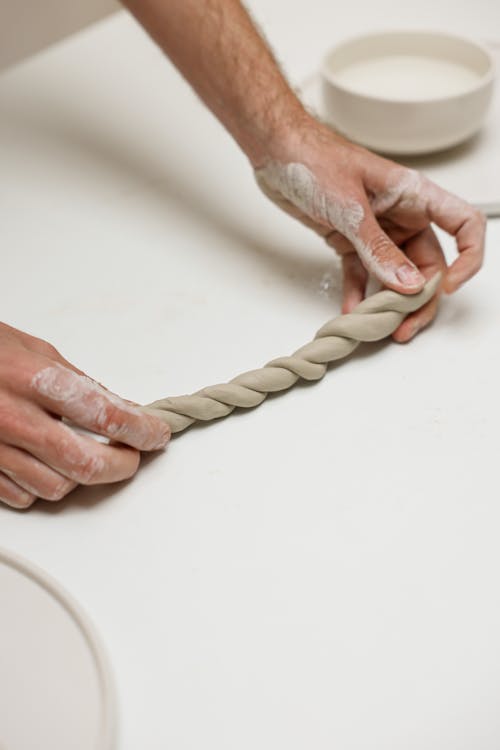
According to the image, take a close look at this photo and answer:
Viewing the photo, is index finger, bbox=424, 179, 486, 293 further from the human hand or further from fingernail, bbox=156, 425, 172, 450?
fingernail, bbox=156, 425, 172, 450

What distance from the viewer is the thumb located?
1150 millimetres

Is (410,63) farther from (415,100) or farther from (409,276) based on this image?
(409,276)

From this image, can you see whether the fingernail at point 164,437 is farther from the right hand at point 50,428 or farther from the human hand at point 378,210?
the human hand at point 378,210

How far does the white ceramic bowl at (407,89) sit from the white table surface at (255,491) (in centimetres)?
23

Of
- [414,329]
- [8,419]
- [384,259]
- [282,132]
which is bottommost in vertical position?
[414,329]

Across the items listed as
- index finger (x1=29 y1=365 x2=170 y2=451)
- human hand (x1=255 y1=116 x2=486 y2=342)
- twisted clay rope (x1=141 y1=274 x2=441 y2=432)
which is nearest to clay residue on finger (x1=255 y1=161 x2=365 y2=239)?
human hand (x1=255 y1=116 x2=486 y2=342)

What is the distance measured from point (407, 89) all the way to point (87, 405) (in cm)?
101

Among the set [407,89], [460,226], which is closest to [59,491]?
[460,226]

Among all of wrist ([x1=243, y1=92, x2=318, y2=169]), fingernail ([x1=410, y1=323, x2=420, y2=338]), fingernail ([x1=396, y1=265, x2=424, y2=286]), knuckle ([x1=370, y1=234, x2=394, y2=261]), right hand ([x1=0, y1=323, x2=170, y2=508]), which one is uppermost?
right hand ([x1=0, y1=323, x2=170, y2=508])

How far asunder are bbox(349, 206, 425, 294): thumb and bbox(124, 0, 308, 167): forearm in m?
0.19

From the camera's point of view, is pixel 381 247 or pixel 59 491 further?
pixel 381 247

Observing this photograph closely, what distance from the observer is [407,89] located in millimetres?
1624

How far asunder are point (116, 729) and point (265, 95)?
924 mm

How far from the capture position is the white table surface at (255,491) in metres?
0.80
